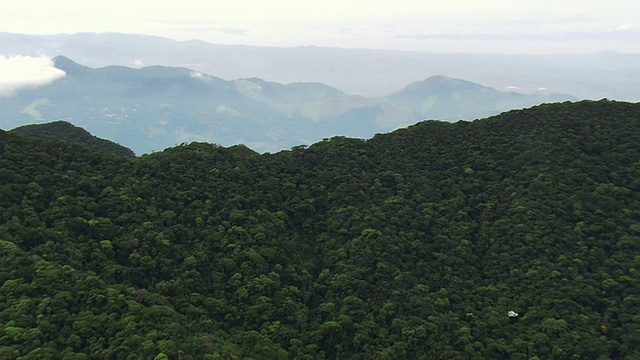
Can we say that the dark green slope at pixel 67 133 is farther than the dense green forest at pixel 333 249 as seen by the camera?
Yes

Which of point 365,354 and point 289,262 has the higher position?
point 289,262

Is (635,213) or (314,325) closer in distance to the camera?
(314,325)

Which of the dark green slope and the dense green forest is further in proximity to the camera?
Answer: the dark green slope

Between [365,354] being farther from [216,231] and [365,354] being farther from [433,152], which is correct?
[433,152]

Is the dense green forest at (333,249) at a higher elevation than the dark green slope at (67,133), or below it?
below

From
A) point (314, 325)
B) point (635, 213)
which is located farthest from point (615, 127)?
point (314, 325)

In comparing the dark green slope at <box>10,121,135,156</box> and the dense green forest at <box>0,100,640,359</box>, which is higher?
the dark green slope at <box>10,121,135,156</box>

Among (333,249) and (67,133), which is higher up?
(67,133)

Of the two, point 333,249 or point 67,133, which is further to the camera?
point 67,133
